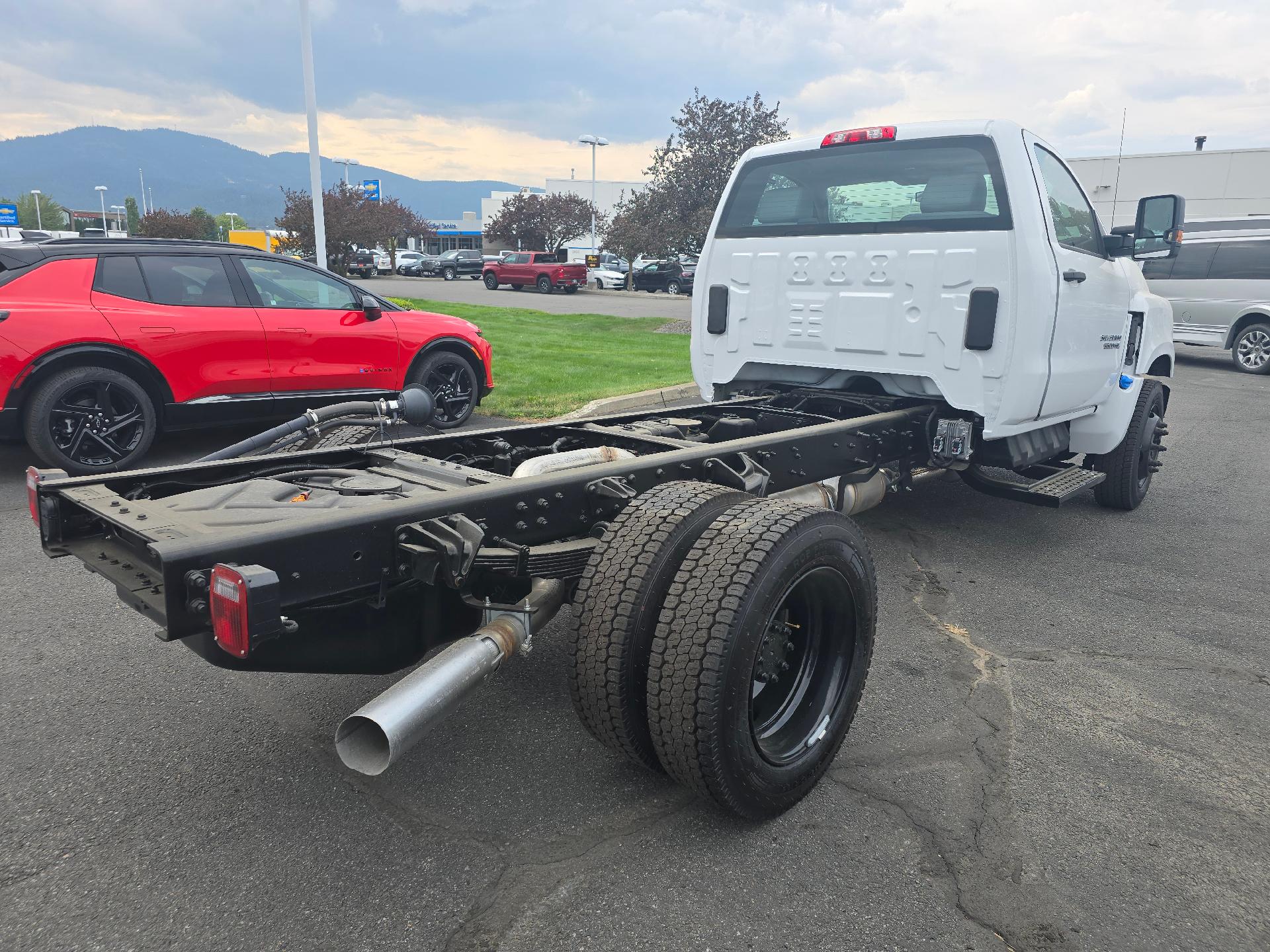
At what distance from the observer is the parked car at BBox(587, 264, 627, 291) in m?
40.1

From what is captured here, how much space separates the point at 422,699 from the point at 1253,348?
57.5 feet

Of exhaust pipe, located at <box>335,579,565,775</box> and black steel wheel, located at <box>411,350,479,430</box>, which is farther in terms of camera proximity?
black steel wheel, located at <box>411,350,479,430</box>

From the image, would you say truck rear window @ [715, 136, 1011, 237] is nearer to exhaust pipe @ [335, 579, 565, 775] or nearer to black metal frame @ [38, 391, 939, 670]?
black metal frame @ [38, 391, 939, 670]

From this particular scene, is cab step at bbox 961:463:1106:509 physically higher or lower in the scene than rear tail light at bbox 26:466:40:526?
lower

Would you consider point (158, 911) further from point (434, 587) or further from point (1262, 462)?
point (1262, 462)

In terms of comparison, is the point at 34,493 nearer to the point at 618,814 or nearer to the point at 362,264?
the point at 618,814

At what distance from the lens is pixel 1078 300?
16.1ft

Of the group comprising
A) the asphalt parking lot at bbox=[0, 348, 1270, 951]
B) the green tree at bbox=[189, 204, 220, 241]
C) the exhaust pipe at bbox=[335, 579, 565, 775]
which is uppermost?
the green tree at bbox=[189, 204, 220, 241]

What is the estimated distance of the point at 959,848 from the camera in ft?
8.31

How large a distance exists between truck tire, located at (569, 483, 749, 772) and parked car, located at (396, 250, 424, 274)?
51659mm

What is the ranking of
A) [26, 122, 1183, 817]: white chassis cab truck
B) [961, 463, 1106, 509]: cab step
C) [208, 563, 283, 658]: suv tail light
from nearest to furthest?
[208, 563, 283, 658]: suv tail light, [26, 122, 1183, 817]: white chassis cab truck, [961, 463, 1106, 509]: cab step

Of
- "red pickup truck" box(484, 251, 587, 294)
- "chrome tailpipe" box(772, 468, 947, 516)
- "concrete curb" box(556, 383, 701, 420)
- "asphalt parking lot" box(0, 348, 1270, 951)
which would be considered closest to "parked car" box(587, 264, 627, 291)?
"red pickup truck" box(484, 251, 587, 294)

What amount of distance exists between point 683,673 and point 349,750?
2.84 feet

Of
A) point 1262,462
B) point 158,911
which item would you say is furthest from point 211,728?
point 1262,462
